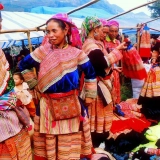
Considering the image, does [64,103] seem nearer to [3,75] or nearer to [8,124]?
[8,124]

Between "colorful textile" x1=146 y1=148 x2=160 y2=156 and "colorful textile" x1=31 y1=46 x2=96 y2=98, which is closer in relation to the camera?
"colorful textile" x1=31 y1=46 x2=96 y2=98

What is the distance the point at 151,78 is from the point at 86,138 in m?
2.61

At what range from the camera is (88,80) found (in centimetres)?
313

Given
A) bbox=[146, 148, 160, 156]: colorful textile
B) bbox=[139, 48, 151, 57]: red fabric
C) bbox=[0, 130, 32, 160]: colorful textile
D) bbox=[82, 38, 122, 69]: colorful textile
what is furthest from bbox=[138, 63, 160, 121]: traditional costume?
bbox=[0, 130, 32, 160]: colorful textile

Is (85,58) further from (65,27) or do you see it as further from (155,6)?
(155,6)

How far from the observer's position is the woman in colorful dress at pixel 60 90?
2846 mm

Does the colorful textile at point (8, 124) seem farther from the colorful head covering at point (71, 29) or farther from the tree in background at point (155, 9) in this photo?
the tree in background at point (155, 9)

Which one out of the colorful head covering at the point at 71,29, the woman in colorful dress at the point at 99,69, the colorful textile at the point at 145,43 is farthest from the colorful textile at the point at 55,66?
the colorful textile at the point at 145,43

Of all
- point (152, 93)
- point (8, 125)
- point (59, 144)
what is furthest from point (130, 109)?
point (8, 125)

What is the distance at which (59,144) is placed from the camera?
304cm

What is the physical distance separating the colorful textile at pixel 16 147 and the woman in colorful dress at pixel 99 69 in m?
1.42

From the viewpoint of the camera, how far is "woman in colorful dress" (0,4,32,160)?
2.27m

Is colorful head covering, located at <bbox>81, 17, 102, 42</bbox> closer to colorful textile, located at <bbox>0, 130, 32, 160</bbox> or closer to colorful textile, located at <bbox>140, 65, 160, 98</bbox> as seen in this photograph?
colorful textile, located at <bbox>0, 130, 32, 160</bbox>

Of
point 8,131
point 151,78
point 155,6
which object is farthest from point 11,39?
point 155,6
